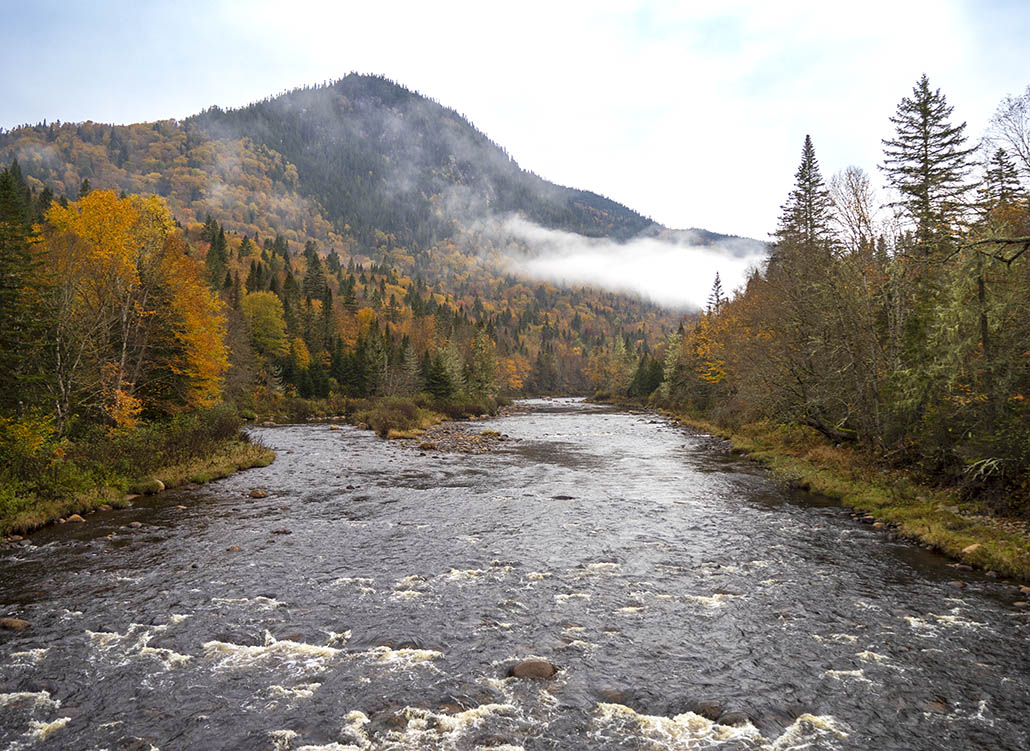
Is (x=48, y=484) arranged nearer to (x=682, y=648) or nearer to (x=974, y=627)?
(x=682, y=648)

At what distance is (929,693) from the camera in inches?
332

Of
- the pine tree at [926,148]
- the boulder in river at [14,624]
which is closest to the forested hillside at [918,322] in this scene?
the pine tree at [926,148]

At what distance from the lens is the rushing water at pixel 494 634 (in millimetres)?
7594

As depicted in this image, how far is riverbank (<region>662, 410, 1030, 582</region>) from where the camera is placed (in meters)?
14.1

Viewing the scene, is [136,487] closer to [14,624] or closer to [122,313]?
[122,313]

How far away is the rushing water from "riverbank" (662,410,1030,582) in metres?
0.92

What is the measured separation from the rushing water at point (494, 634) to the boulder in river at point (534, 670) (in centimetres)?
23

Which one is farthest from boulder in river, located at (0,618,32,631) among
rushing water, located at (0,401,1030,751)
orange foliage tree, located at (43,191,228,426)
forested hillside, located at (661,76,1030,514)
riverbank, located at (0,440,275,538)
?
forested hillside, located at (661,76,1030,514)

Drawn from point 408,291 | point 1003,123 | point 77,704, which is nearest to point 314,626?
point 77,704

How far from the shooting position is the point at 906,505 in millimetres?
19203

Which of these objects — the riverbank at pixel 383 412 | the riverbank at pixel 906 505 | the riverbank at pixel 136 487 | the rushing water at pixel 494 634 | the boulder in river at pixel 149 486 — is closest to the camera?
the rushing water at pixel 494 634

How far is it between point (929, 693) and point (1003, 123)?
12725 mm

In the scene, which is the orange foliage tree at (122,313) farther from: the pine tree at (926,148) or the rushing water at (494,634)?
the pine tree at (926,148)

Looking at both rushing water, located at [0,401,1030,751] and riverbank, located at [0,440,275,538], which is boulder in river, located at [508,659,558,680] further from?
riverbank, located at [0,440,275,538]
